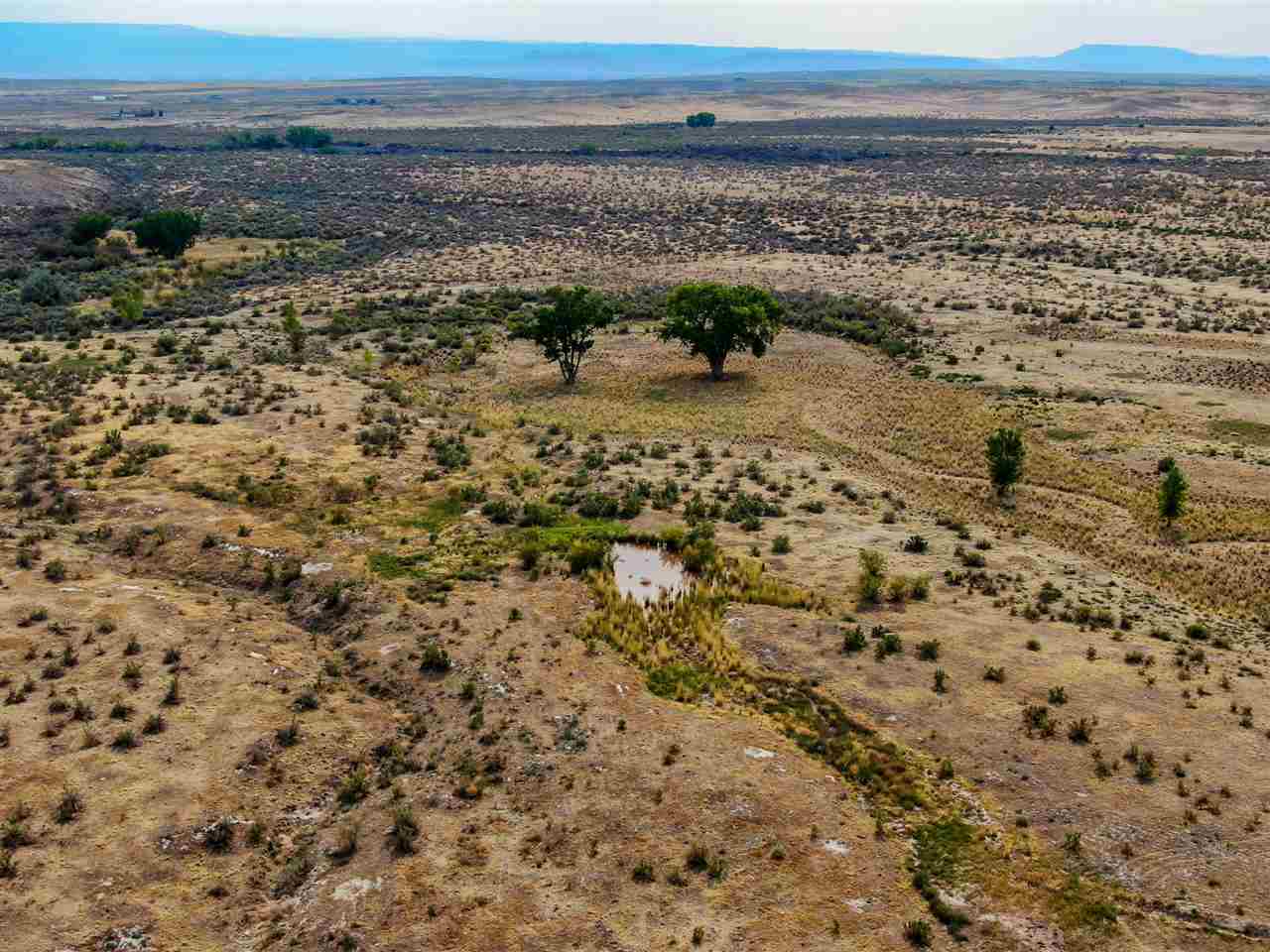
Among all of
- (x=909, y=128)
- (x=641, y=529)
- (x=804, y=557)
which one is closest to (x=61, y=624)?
(x=641, y=529)

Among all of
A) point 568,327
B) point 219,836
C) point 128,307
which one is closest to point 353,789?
point 219,836

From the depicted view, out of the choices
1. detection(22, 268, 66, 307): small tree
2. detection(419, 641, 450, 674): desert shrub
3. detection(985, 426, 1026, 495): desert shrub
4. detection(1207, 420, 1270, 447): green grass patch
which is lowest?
detection(419, 641, 450, 674): desert shrub

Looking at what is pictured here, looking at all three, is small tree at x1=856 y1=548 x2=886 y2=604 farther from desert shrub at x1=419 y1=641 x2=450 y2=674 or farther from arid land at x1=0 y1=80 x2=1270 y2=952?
desert shrub at x1=419 y1=641 x2=450 y2=674

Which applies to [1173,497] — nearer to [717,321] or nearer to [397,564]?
[717,321]

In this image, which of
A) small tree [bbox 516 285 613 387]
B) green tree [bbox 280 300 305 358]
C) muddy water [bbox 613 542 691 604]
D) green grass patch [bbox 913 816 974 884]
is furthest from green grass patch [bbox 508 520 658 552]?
green tree [bbox 280 300 305 358]

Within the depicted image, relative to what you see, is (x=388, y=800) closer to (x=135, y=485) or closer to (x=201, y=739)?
(x=201, y=739)

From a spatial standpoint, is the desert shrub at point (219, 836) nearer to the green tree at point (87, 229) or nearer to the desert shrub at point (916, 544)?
the desert shrub at point (916, 544)
